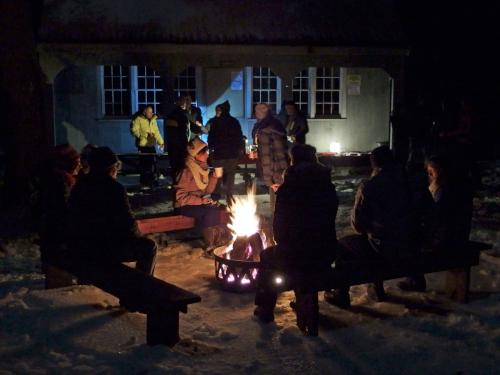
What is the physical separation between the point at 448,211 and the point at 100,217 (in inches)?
127

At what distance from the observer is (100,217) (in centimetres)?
627

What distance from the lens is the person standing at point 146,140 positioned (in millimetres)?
14555

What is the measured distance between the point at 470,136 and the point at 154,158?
6484 mm

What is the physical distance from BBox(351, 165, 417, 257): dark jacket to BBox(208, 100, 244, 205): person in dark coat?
237 inches

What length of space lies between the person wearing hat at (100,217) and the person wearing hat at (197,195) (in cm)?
237

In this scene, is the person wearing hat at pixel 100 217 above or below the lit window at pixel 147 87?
below

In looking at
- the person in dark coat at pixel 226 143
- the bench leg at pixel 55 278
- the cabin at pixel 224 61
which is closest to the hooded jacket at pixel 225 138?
the person in dark coat at pixel 226 143

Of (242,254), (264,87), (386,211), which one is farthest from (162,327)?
(264,87)

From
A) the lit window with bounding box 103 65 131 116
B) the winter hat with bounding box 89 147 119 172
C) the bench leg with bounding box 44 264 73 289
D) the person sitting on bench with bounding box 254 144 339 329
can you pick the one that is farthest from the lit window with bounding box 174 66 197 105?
the person sitting on bench with bounding box 254 144 339 329

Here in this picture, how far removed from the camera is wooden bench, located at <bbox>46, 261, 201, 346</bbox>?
5.11 meters

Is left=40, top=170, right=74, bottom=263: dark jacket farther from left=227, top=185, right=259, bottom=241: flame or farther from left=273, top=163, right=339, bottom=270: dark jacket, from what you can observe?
left=273, top=163, right=339, bottom=270: dark jacket

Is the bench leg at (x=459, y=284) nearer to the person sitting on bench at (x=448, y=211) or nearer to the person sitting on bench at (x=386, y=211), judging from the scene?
the person sitting on bench at (x=448, y=211)

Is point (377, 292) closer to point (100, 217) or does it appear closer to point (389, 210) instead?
point (389, 210)

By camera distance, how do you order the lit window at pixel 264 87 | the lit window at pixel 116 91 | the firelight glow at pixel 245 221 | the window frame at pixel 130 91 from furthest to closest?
1. the lit window at pixel 264 87
2. the lit window at pixel 116 91
3. the window frame at pixel 130 91
4. the firelight glow at pixel 245 221
